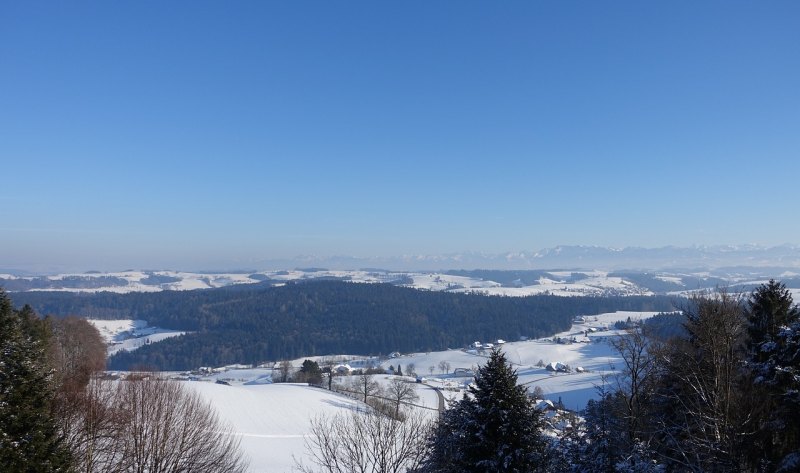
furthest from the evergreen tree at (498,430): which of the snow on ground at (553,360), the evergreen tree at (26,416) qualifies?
the snow on ground at (553,360)

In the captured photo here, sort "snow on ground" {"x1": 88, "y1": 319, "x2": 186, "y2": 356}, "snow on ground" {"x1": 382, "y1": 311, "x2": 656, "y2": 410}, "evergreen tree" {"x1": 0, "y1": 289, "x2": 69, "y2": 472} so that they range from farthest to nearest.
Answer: "snow on ground" {"x1": 88, "y1": 319, "x2": 186, "y2": 356}, "snow on ground" {"x1": 382, "y1": 311, "x2": 656, "y2": 410}, "evergreen tree" {"x1": 0, "y1": 289, "x2": 69, "y2": 472}

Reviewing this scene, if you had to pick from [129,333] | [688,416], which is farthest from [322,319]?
[688,416]

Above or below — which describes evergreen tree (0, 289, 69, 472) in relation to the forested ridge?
above

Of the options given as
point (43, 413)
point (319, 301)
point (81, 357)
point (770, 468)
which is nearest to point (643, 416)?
point (770, 468)

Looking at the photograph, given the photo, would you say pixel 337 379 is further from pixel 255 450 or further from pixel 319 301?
pixel 319 301

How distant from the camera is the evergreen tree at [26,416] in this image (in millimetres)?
9516

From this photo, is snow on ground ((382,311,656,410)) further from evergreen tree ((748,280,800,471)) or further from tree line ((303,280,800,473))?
evergreen tree ((748,280,800,471))

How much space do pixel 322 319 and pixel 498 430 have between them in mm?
166470

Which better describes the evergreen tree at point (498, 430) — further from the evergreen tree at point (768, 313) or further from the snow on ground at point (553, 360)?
the snow on ground at point (553, 360)

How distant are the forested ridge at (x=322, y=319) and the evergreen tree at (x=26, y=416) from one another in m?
127

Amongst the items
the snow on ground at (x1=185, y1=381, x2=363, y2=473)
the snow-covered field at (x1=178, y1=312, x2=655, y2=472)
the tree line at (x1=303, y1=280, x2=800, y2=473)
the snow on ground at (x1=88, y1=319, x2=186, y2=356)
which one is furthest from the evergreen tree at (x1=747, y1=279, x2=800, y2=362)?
the snow on ground at (x1=88, y1=319, x2=186, y2=356)

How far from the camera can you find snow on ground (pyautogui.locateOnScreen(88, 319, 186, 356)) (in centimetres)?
13875

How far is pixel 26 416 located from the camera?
32.9 feet

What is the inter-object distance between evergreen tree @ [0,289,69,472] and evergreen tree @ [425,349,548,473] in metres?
9.46
